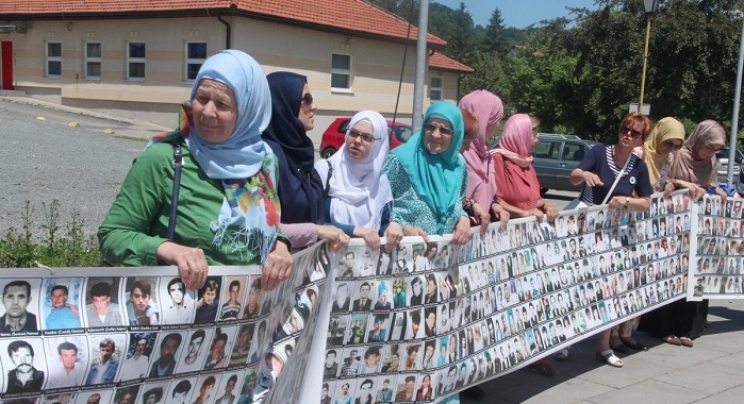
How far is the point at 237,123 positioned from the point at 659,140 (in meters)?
4.76

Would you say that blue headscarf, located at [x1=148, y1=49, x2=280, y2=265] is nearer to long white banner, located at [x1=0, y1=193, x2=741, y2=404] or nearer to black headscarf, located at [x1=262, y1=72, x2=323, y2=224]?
→ long white banner, located at [x1=0, y1=193, x2=741, y2=404]

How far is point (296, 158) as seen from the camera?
12.1 feet

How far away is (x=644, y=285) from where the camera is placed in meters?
6.56

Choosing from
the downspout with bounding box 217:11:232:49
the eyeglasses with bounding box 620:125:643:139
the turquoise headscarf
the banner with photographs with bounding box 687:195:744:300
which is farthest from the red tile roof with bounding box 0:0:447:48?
the turquoise headscarf

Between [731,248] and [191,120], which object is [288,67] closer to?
[731,248]

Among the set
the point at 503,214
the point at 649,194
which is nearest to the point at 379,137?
the point at 503,214

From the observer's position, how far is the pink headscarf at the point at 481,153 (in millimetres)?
5316

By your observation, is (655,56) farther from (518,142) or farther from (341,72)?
(518,142)

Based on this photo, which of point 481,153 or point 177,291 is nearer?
point 177,291

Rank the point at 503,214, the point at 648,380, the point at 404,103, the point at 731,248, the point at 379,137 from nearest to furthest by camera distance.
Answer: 1. the point at 379,137
2. the point at 503,214
3. the point at 648,380
4. the point at 731,248
5. the point at 404,103

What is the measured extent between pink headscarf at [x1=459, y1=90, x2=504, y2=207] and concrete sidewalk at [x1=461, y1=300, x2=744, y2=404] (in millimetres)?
1376

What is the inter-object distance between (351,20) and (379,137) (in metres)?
29.5

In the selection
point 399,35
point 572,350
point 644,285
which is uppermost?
point 399,35

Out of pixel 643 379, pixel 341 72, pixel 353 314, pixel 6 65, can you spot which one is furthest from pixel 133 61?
pixel 353 314
